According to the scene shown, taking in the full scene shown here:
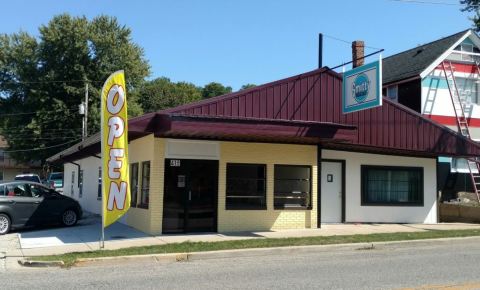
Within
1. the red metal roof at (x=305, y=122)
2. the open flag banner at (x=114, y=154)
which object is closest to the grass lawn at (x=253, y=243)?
the open flag banner at (x=114, y=154)

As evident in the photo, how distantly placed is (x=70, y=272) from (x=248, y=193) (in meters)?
7.73

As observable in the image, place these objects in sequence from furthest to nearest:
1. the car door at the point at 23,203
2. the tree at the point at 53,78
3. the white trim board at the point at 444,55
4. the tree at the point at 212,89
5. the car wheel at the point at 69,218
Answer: the tree at the point at 212,89 < the tree at the point at 53,78 < the white trim board at the point at 444,55 < the car wheel at the point at 69,218 < the car door at the point at 23,203

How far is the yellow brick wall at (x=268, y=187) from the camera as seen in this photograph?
16469 mm

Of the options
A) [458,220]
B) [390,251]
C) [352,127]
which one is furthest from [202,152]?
[458,220]

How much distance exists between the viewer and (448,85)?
2633cm

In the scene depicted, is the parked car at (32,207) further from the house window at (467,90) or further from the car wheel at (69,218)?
the house window at (467,90)

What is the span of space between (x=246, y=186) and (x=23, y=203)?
24.3ft

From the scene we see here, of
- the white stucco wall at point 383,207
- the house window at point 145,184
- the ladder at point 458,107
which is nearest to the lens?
the house window at point 145,184

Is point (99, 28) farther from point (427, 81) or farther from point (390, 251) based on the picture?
point (390, 251)

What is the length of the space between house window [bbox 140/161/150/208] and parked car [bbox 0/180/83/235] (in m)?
3.42

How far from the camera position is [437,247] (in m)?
14.1

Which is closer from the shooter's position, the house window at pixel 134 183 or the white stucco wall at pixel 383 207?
the house window at pixel 134 183

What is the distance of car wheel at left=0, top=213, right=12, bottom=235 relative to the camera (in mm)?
16766

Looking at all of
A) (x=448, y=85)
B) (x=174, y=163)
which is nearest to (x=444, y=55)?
(x=448, y=85)
